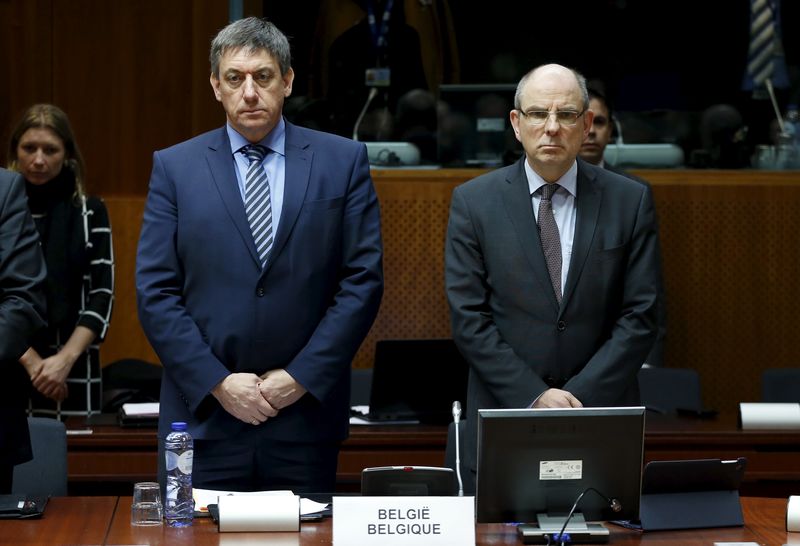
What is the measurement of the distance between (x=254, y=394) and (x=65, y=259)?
164 centimetres

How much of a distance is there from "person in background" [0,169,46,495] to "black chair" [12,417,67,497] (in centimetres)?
12

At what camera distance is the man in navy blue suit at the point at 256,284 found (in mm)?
3391

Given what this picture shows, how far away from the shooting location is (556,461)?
284 cm

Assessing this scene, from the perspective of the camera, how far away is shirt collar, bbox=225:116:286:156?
359 cm

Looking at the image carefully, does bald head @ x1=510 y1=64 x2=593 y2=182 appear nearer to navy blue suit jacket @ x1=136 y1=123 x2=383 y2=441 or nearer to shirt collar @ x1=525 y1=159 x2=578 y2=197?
shirt collar @ x1=525 y1=159 x2=578 y2=197

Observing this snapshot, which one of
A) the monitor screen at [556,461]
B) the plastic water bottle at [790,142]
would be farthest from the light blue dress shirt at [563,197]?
the plastic water bottle at [790,142]

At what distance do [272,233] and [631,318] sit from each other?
1.00 meters

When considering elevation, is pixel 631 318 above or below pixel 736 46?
below

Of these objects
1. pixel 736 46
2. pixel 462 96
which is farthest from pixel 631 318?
pixel 736 46

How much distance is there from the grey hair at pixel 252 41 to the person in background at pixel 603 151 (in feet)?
6.91

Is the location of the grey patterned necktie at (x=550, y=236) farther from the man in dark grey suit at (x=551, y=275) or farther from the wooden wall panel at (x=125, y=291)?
the wooden wall panel at (x=125, y=291)

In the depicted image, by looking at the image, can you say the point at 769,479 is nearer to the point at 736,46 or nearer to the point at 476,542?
the point at 476,542

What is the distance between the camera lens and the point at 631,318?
3590 mm

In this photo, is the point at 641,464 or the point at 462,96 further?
the point at 462,96
